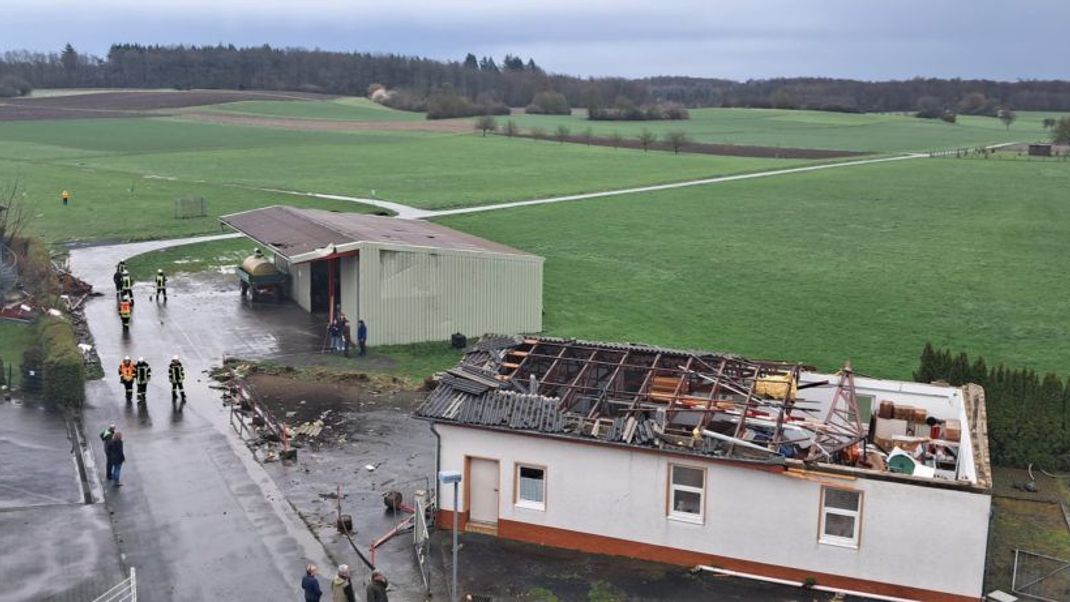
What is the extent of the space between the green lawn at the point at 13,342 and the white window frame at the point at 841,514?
22.7m

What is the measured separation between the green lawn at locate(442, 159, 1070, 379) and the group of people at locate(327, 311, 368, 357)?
7975 mm

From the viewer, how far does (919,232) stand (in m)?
64.9

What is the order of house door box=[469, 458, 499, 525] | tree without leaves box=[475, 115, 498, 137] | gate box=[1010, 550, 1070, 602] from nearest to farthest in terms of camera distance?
gate box=[1010, 550, 1070, 602], house door box=[469, 458, 499, 525], tree without leaves box=[475, 115, 498, 137]

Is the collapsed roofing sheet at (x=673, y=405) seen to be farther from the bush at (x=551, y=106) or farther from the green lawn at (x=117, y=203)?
the bush at (x=551, y=106)

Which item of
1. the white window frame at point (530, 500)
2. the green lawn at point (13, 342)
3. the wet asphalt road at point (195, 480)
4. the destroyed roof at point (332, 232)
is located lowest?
the wet asphalt road at point (195, 480)

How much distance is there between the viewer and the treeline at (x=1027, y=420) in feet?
84.8

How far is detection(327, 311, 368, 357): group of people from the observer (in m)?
35.4

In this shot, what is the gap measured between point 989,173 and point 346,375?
259ft

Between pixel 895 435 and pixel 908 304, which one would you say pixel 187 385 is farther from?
pixel 908 304

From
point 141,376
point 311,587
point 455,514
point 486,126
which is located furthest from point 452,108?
point 455,514

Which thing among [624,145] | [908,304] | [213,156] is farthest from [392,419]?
[624,145]

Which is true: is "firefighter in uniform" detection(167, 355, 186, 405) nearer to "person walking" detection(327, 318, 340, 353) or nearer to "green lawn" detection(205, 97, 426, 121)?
"person walking" detection(327, 318, 340, 353)

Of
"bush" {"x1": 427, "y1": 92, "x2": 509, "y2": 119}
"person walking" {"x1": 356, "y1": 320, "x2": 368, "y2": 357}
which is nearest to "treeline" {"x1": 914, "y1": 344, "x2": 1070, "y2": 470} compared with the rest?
"person walking" {"x1": 356, "y1": 320, "x2": 368, "y2": 357}

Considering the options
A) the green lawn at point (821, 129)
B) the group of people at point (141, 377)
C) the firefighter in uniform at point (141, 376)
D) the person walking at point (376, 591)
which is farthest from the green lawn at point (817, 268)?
the green lawn at point (821, 129)
